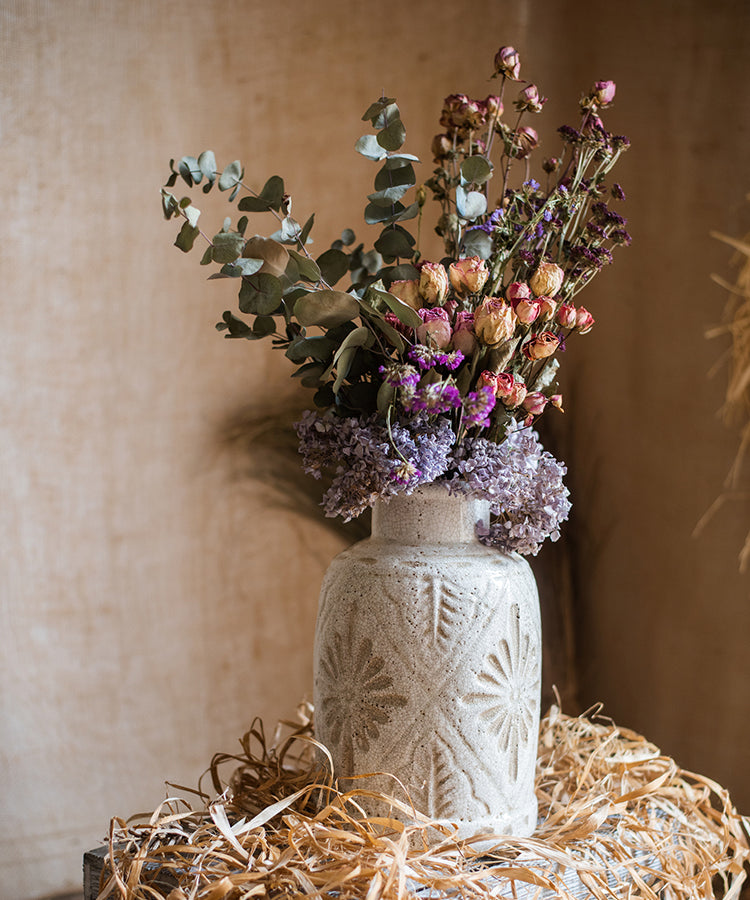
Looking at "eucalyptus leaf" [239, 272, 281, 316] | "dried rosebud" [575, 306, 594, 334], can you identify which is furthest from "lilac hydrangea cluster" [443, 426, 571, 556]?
"eucalyptus leaf" [239, 272, 281, 316]

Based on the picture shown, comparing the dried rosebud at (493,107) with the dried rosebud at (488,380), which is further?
the dried rosebud at (493,107)

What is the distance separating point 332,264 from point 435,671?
0.38 m

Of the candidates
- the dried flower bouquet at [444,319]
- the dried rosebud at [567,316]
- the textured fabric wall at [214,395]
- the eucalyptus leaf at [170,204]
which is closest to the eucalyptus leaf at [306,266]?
the dried flower bouquet at [444,319]

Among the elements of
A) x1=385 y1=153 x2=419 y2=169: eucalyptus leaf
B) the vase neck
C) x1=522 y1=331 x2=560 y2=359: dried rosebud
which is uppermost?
x1=385 y1=153 x2=419 y2=169: eucalyptus leaf

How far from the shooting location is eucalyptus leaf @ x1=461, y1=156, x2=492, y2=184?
2.46 feet

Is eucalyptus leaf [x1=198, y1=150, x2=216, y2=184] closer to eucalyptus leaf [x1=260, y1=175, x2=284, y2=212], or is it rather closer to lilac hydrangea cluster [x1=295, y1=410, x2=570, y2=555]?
eucalyptus leaf [x1=260, y1=175, x2=284, y2=212]

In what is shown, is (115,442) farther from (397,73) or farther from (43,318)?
(397,73)

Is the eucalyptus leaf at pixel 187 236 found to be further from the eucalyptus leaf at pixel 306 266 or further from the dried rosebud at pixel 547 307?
the dried rosebud at pixel 547 307

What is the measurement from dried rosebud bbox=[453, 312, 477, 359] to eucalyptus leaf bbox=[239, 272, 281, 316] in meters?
0.15

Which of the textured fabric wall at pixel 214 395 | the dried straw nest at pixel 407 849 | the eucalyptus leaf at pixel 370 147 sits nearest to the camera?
the dried straw nest at pixel 407 849

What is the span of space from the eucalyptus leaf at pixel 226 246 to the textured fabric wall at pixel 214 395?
558mm

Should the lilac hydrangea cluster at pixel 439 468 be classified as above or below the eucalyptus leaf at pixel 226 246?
below

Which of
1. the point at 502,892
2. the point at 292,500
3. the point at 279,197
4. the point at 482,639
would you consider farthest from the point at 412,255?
the point at 292,500

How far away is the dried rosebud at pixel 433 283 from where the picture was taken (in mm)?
696
